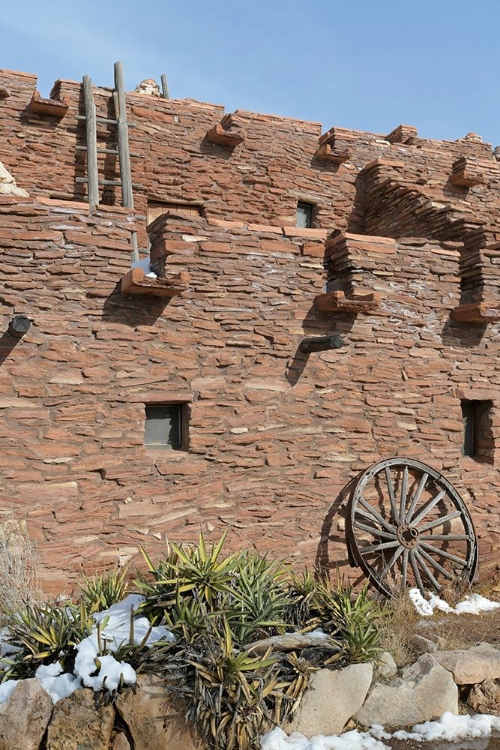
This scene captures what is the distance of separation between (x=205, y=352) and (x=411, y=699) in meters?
3.62

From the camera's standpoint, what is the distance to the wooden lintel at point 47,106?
28.9 ft

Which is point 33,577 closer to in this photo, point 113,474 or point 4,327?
point 113,474

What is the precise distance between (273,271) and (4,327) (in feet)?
9.21

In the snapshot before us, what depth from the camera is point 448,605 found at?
7.35m

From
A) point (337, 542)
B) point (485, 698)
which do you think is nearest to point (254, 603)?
point (485, 698)

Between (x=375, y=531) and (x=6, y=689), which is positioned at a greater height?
(x=375, y=531)

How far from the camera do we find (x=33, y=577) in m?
5.82

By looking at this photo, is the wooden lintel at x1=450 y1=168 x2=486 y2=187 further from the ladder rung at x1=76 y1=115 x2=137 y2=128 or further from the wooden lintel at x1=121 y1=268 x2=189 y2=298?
the wooden lintel at x1=121 y1=268 x2=189 y2=298

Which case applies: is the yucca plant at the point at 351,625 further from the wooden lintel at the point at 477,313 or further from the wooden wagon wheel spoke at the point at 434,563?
the wooden lintel at the point at 477,313

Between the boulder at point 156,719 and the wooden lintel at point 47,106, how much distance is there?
743 centimetres

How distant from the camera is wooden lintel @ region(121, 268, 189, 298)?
6.12m

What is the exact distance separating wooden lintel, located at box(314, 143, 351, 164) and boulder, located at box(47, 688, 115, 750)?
8.54 metres

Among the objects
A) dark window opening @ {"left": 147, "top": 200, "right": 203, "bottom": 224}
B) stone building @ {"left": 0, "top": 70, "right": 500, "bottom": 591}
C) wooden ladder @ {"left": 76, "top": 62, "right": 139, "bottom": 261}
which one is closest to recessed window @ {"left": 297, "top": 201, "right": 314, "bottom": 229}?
stone building @ {"left": 0, "top": 70, "right": 500, "bottom": 591}

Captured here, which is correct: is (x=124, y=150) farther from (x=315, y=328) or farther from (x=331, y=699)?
(x=331, y=699)
